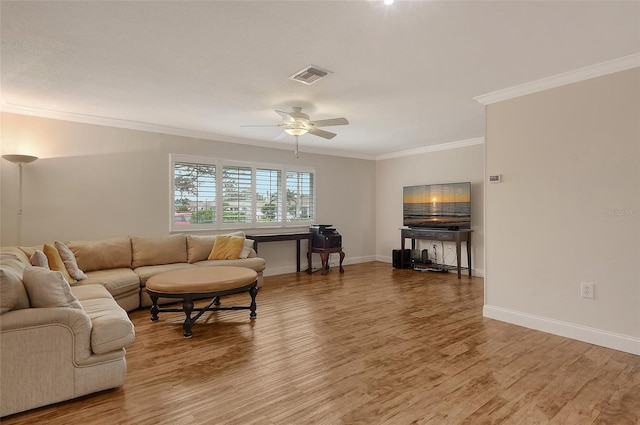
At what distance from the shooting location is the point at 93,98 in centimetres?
378

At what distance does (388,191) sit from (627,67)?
5.01 meters

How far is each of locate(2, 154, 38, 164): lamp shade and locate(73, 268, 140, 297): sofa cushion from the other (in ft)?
4.96

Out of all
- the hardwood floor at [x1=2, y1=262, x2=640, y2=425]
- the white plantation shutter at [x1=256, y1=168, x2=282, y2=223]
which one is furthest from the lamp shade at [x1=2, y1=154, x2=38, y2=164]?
the white plantation shutter at [x1=256, y1=168, x2=282, y2=223]

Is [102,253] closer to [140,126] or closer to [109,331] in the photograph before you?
[140,126]

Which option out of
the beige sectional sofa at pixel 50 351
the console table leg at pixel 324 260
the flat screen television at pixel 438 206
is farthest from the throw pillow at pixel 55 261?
the flat screen television at pixel 438 206

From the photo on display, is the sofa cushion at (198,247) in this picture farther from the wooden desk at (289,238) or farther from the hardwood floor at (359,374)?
the hardwood floor at (359,374)

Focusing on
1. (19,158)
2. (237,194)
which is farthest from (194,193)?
(19,158)

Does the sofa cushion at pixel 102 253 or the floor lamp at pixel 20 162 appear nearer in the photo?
the floor lamp at pixel 20 162

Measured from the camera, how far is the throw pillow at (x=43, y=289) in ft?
6.92

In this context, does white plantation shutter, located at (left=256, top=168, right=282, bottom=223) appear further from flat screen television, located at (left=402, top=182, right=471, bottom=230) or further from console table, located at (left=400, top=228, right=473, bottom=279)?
flat screen television, located at (left=402, top=182, right=471, bottom=230)

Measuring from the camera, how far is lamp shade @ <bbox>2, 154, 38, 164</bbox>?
3759 mm

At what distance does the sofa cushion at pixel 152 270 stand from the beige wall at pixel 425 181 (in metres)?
4.57

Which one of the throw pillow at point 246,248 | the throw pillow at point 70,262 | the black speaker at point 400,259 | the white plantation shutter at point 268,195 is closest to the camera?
the throw pillow at point 70,262

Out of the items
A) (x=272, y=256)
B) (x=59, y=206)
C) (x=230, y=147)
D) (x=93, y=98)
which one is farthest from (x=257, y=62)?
(x=272, y=256)
